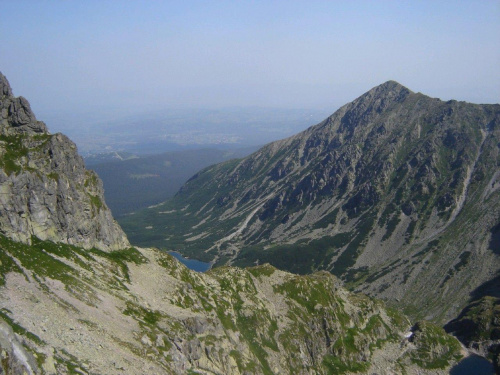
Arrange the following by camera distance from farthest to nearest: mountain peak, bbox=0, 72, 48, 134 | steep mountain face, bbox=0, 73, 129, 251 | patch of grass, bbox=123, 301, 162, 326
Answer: mountain peak, bbox=0, 72, 48, 134 → steep mountain face, bbox=0, 73, 129, 251 → patch of grass, bbox=123, 301, 162, 326

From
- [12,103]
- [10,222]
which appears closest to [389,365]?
[10,222]

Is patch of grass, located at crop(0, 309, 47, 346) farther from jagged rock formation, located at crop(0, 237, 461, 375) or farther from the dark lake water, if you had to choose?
the dark lake water

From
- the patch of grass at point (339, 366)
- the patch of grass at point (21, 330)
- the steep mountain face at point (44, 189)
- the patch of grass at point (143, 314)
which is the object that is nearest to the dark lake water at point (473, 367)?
the patch of grass at point (339, 366)

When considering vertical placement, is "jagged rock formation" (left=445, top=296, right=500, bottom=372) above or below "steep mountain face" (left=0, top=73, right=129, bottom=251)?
below

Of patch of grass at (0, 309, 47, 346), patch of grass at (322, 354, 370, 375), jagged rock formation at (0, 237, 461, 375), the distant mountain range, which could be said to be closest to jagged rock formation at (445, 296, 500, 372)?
the distant mountain range

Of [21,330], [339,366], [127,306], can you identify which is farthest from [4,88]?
[339,366]

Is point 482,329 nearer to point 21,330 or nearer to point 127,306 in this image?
point 127,306
